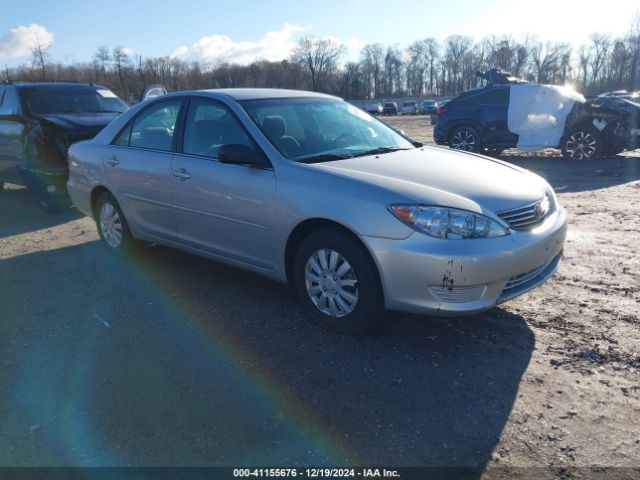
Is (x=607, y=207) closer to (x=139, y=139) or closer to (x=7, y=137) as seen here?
(x=139, y=139)

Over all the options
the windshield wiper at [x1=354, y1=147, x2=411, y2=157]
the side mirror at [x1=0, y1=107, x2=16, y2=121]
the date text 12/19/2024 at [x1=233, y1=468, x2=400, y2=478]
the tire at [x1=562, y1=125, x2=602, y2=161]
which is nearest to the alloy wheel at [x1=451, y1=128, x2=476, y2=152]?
the tire at [x1=562, y1=125, x2=602, y2=161]

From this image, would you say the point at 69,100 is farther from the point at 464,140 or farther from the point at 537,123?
the point at 537,123

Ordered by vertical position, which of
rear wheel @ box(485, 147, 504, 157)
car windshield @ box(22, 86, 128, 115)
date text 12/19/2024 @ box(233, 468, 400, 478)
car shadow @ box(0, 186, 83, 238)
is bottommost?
date text 12/19/2024 @ box(233, 468, 400, 478)

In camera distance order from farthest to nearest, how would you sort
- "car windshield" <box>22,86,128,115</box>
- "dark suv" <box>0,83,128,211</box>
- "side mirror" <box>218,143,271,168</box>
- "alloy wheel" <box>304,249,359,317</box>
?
1. "car windshield" <box>22,86,128,115</box>
2. "dark suv" <box>0,83,128,211</box>
3. "side mirror" <box>218,143,271,168</box>
4. "alloy wheel" <box>304,249,359,317</box>

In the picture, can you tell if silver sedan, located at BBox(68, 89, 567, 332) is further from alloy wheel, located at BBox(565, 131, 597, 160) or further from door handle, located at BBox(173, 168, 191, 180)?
alloy wheel, located at BBox(565, 131, 597, 160)

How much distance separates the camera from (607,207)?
748cm

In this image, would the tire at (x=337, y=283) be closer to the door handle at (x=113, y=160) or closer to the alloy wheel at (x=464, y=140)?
the door handle at (x=113, y=160)

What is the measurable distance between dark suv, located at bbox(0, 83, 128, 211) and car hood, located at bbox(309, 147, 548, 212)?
554 centimetres

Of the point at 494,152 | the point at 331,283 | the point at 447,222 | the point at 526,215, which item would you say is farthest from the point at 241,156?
the point at 494,152

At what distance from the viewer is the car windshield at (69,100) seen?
8930 mm

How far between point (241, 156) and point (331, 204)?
850 millimetres

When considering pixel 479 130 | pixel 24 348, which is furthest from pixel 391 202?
pixel 479 130

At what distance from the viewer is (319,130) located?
Answer: 454 cm

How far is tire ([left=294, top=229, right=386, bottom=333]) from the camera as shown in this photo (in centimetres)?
353
